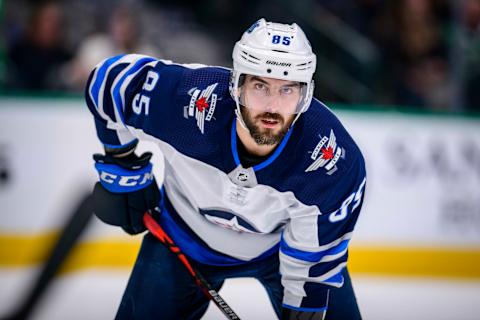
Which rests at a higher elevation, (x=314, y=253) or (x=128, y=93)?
(x=128, y=93)

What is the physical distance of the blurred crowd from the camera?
15.3 ft

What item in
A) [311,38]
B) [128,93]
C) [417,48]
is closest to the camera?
[128,93]

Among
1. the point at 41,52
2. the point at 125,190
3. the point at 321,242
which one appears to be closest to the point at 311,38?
the point at 41,52

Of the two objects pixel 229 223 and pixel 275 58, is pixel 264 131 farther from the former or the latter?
pixel 229 223

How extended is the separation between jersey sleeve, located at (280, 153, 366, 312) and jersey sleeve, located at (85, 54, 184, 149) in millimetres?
583

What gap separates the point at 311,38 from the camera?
5.45 metres

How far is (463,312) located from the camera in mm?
4070

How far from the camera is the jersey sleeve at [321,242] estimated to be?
8.15 ft

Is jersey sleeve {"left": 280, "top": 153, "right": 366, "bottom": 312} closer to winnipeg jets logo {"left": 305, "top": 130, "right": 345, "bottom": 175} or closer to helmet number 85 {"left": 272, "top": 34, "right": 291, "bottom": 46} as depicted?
winnipeg jets logo {"left": 305, "top": 130, "right": 345, "bottom": 175}

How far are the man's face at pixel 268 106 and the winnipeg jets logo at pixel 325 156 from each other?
120 millimetres

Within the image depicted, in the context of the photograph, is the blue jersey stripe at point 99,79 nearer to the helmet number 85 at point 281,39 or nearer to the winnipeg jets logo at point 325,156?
the helmet number 85 at point 281,39

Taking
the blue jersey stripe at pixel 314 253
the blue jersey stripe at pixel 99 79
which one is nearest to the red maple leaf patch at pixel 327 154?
the blue jersey stripe at pixel 314 253

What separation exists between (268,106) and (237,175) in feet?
0.90

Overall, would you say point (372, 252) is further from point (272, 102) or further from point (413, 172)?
point (272, 102)
